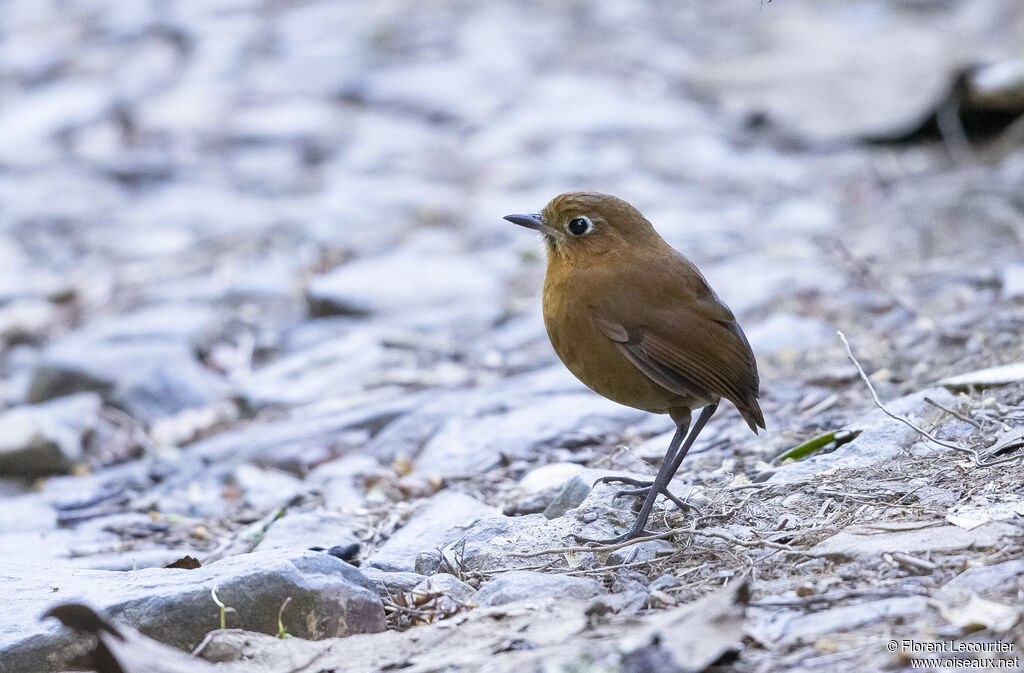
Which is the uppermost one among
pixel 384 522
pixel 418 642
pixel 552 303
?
pixel 552 303

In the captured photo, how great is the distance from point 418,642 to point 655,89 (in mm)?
8085

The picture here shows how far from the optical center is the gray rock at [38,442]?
15.9 feet

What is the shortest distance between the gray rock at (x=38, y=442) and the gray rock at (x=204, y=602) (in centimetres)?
201

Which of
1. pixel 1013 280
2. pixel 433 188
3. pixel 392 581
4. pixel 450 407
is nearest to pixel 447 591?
pixel 392 581

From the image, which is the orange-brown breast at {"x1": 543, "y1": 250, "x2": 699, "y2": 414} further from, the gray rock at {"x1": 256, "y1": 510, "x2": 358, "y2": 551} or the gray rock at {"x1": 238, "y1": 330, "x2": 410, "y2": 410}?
the gray rock at {"x1": 238, "y1": 330, "x2": 410, "y2": 410}

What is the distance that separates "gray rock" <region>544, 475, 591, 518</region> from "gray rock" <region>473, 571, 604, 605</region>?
2.34 feet

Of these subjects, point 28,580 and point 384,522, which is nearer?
point 28,580

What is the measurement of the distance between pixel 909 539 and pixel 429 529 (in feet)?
5.00

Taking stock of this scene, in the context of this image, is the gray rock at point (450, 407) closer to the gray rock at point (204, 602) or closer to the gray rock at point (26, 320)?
the gray rock at point (204, 602)

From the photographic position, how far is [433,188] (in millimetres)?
8242

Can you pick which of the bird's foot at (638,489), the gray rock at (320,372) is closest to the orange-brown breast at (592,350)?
the bird's foot at (638,489)

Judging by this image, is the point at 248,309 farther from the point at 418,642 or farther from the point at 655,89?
the point at 655,89

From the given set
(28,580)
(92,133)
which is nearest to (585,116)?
(92,133)

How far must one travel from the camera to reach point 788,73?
32.2ft
